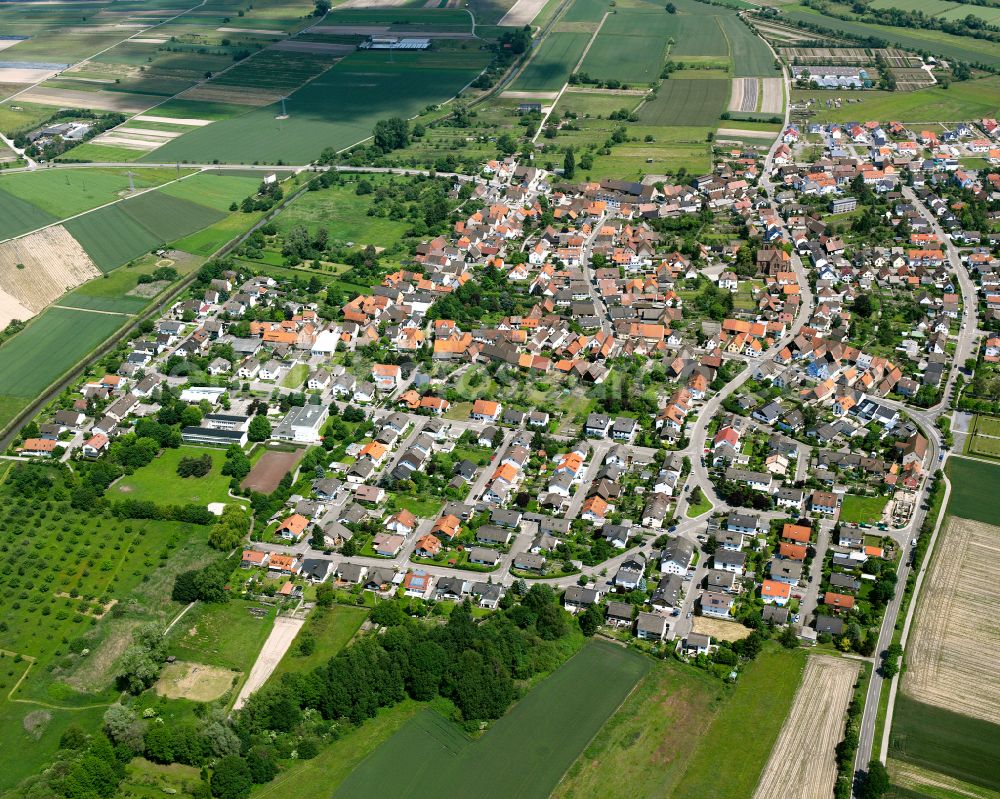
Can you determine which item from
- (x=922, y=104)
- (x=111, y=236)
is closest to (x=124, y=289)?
(x=111, y=236)

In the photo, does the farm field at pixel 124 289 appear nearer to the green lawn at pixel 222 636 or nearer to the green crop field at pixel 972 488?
the green lawn at pixel 222 636

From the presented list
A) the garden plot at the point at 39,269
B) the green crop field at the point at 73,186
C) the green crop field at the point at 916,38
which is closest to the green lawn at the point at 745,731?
the garden plot at the point at 39,269

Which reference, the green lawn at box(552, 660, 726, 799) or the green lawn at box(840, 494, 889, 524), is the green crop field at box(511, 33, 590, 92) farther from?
the green lawn at box(552, 660, 726, 799)

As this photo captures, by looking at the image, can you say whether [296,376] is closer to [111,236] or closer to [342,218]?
[342,218]

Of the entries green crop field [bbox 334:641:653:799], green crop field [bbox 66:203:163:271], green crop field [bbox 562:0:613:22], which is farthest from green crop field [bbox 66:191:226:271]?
green crop field [bbox 562:0:613:22]

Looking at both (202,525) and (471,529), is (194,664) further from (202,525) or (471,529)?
(471,529)

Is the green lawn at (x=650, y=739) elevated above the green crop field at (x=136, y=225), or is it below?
below

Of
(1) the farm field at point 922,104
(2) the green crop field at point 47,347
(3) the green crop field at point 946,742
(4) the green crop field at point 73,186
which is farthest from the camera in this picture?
(1) the farm field at point 922,104
